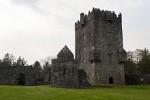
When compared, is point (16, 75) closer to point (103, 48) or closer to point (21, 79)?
point (21, 79)

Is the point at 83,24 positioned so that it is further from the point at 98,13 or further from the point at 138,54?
the point at 138,54

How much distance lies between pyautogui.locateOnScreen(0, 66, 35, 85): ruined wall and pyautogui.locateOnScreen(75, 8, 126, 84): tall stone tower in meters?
11.7

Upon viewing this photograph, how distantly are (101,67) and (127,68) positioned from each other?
29535 mm

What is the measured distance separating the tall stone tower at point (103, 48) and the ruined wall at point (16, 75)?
11.7 meters

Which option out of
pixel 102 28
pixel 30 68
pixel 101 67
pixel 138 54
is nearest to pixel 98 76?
pixel 101 67

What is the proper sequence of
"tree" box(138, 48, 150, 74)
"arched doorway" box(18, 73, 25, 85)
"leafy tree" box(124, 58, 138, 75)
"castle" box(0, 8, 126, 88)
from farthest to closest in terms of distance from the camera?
"leafy tree" box(124, 58, 138, 75), "tree" box(138, 48, 150, 74), "arched doorway" box(18, 73, 25, 85), "castle" box(0, 8, 126, 88)

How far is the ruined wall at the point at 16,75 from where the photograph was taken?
55.1 metres

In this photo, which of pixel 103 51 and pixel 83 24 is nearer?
pixel 103 51

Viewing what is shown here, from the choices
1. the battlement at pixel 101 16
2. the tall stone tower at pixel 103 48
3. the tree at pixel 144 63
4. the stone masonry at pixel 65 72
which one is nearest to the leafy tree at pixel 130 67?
the tree at pixel 144 63

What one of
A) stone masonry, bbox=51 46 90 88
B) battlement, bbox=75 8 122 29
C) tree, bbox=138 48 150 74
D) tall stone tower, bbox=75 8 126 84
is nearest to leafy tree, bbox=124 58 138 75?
tree, bbox=138 48 150 74

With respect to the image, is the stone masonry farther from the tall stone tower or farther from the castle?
the tall stone tower

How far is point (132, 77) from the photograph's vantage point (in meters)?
65.7

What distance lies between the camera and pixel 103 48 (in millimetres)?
57688

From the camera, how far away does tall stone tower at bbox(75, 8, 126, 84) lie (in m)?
56.8
